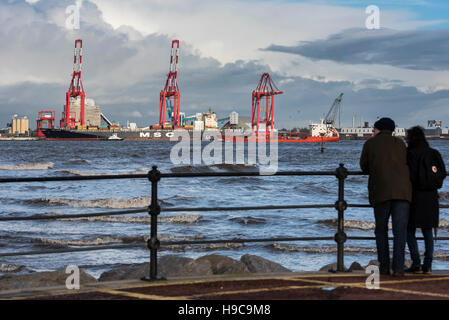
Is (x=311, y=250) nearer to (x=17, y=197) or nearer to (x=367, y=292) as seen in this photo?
(x=367, y=292)

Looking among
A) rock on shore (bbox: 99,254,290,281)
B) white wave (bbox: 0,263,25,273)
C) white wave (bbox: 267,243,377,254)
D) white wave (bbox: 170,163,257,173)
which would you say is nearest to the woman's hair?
rock on shore (bbox: 99,254,290,281)

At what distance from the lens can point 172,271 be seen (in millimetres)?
7152

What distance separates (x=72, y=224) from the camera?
1414 cm

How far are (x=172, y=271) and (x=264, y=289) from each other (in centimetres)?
243

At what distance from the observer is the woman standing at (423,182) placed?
539 centimetres

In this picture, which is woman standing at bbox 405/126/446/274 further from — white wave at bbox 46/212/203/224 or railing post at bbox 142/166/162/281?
white wave at bbox 46/212/203/224

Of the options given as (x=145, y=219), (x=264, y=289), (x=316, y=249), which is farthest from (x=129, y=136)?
(x=264, y=289)

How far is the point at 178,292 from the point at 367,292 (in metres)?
1.51

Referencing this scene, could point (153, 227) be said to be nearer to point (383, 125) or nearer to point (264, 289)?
point (264, 289)

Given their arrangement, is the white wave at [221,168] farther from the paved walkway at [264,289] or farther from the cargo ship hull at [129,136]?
the cargo ship hull at [129,136]

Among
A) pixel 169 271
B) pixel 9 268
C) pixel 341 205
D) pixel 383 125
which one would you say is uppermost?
pixel 383 125

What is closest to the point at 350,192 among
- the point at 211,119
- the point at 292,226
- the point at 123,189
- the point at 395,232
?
the point at 123,189

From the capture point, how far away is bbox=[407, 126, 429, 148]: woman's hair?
18.0 feet
